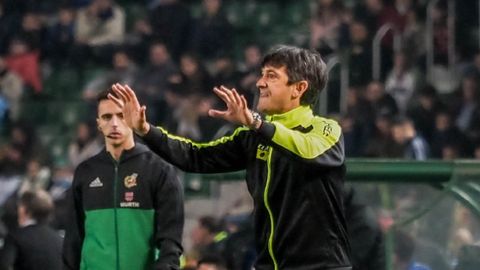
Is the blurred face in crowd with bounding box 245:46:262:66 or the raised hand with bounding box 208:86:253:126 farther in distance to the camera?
the blurred face in crowd with bounding box 245:46:262:66

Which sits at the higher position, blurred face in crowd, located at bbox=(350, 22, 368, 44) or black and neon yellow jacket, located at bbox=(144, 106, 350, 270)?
blurred face in crowd, located at bbox=(350, 22, 368, 44)

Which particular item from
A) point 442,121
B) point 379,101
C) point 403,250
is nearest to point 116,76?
point 379,101

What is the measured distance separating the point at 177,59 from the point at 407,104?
3.19m

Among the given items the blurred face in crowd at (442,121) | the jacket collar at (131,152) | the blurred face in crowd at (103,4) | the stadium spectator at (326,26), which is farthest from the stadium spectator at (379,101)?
the jacket collar at (131,152)

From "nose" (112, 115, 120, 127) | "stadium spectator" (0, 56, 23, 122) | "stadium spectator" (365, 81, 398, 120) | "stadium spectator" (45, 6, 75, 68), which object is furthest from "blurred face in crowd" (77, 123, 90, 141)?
"nose" (112, 115, 120, 127)

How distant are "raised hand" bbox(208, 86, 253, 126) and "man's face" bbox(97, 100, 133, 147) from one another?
132cm

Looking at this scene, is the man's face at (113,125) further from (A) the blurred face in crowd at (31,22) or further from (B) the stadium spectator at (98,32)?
(A) the blurred face in crowd at (31,22)

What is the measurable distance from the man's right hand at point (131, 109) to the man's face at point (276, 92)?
0.49 metres

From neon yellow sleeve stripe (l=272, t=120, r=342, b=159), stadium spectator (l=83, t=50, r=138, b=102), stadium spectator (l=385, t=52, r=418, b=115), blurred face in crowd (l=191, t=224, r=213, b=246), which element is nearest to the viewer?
neon yellow sleeve stripe (l=272, t=120, r=342, b=159)

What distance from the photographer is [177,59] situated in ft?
56.7

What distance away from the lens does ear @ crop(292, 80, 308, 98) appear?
6.18 m

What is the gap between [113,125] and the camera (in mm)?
7109

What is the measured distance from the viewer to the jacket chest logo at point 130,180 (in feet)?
23.2

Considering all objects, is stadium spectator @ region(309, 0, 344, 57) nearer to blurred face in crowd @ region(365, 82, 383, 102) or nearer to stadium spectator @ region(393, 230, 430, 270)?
blurred face in crowd @ region(365, 82, 383, 102)
